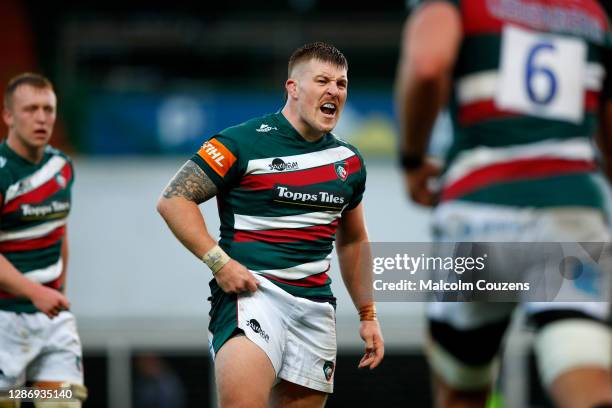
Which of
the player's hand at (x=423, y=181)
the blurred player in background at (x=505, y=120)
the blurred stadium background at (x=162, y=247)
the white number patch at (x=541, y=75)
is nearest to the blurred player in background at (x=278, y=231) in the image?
the player's hand at (x=423, y=181)

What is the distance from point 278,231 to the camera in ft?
15.2

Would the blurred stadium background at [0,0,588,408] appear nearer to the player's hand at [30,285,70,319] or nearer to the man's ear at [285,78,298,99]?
the player's hand at [30,285,70,319]

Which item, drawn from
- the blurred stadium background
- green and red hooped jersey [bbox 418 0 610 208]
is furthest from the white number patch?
the blurred stadium background

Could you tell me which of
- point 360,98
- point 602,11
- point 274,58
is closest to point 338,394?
point 360,98

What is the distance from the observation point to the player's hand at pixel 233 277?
14.5 feet

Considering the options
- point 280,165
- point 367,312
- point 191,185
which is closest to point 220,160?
point 191,185

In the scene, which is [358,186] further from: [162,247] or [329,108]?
[162,247]

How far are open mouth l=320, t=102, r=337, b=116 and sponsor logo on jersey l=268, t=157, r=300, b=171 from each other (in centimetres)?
28

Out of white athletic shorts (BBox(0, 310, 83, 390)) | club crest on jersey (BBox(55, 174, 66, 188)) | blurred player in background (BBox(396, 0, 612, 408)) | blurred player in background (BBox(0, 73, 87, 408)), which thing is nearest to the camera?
blurred player in background (BBox(396, 0, 612, 408))

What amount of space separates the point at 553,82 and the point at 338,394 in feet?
31.2

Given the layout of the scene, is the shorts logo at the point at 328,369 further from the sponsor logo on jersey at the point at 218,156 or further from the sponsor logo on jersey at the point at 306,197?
the sponsor logo on jersey at the point at 218,156

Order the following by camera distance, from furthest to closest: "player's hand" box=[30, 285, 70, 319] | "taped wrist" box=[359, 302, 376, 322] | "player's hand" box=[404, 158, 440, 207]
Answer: "player's hand" box=[30, 285, 70, 319] → "taped wrist" box=[359, 302, 376, 322] → "player's hand" box=[404, 158, 440, 207]

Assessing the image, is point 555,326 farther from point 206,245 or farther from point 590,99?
point 206,245

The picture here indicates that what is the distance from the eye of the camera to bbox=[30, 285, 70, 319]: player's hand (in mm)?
5180
